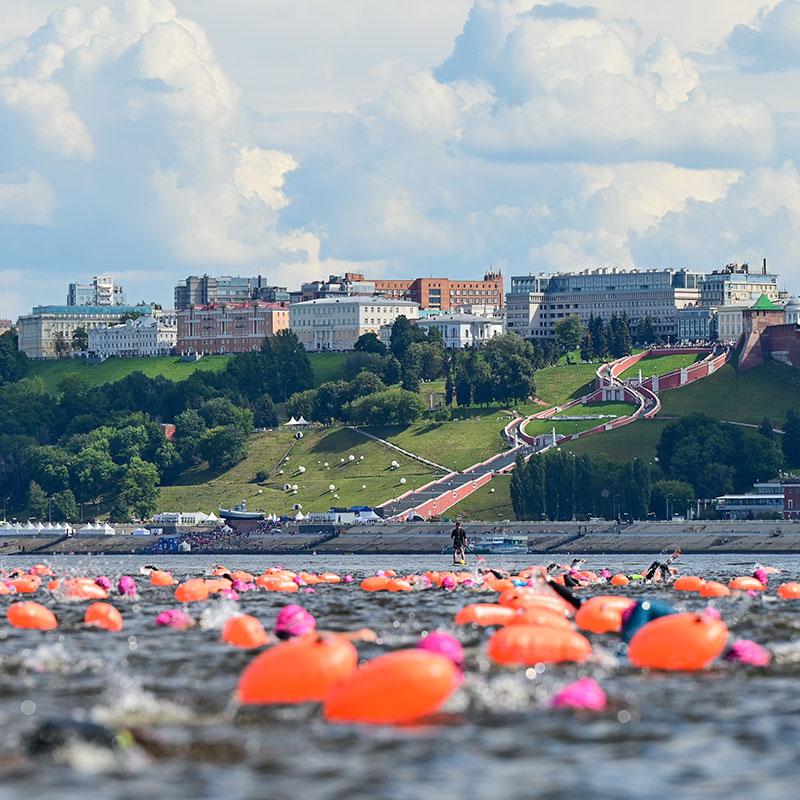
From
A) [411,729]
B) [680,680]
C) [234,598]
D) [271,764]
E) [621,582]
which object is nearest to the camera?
[271,764]

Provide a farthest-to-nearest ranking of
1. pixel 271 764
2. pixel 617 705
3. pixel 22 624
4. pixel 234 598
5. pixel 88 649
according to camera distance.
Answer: pixel 234 598, pixel 22 624, pixel 88 649, pixel 617 705, pixel 271 764

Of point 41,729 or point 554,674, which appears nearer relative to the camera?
point 41,729

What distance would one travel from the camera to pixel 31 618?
63.2 m

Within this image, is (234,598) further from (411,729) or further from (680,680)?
(411,729)

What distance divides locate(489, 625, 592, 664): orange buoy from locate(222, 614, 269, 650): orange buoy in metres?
8.15

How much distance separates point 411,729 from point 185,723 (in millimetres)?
4237

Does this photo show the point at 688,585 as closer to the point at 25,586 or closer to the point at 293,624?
the point at 25,586

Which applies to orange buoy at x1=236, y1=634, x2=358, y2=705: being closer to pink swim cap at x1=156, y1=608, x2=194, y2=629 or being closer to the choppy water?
the choppy water

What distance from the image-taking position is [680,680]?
149 feet

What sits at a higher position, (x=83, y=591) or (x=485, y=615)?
(x=485, y=615)

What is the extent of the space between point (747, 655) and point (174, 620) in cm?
2071

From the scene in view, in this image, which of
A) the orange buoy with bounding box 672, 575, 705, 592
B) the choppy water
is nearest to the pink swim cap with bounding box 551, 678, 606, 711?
the choppy water

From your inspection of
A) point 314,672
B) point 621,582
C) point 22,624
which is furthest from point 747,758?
point 621,582

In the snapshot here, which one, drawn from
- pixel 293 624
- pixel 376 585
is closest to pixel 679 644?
pixel 293 624
